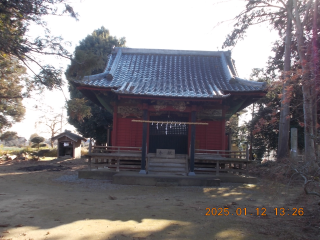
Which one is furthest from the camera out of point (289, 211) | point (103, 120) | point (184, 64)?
point (103, 120)

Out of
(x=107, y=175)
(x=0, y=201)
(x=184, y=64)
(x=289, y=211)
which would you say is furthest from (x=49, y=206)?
(x=184, y=64)

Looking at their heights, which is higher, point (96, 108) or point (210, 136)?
point (96, 108)

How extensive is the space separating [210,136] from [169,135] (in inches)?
78.7

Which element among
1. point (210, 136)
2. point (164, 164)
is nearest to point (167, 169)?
point (164, 164)

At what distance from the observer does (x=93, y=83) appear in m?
11.0

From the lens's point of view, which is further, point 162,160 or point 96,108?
point 96,108

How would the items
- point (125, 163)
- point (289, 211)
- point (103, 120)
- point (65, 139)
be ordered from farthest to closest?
point (65, 139) → point (103, 120) → point (125, 163) → point (289, 211)

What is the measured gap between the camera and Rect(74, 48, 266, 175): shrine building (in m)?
10.6

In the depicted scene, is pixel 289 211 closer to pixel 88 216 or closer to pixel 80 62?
pixel 88 216

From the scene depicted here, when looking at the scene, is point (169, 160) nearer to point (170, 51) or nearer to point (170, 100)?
point (170, 100)

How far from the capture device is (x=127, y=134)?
1228 centimetres

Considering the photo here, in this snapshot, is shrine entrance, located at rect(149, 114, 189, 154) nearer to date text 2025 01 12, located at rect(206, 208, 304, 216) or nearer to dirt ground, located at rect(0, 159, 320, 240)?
dirt ground, located at rect(0, 159, 320, 240)

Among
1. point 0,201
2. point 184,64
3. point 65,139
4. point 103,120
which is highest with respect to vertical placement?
point 184,64

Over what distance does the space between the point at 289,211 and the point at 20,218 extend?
19.3 feet
